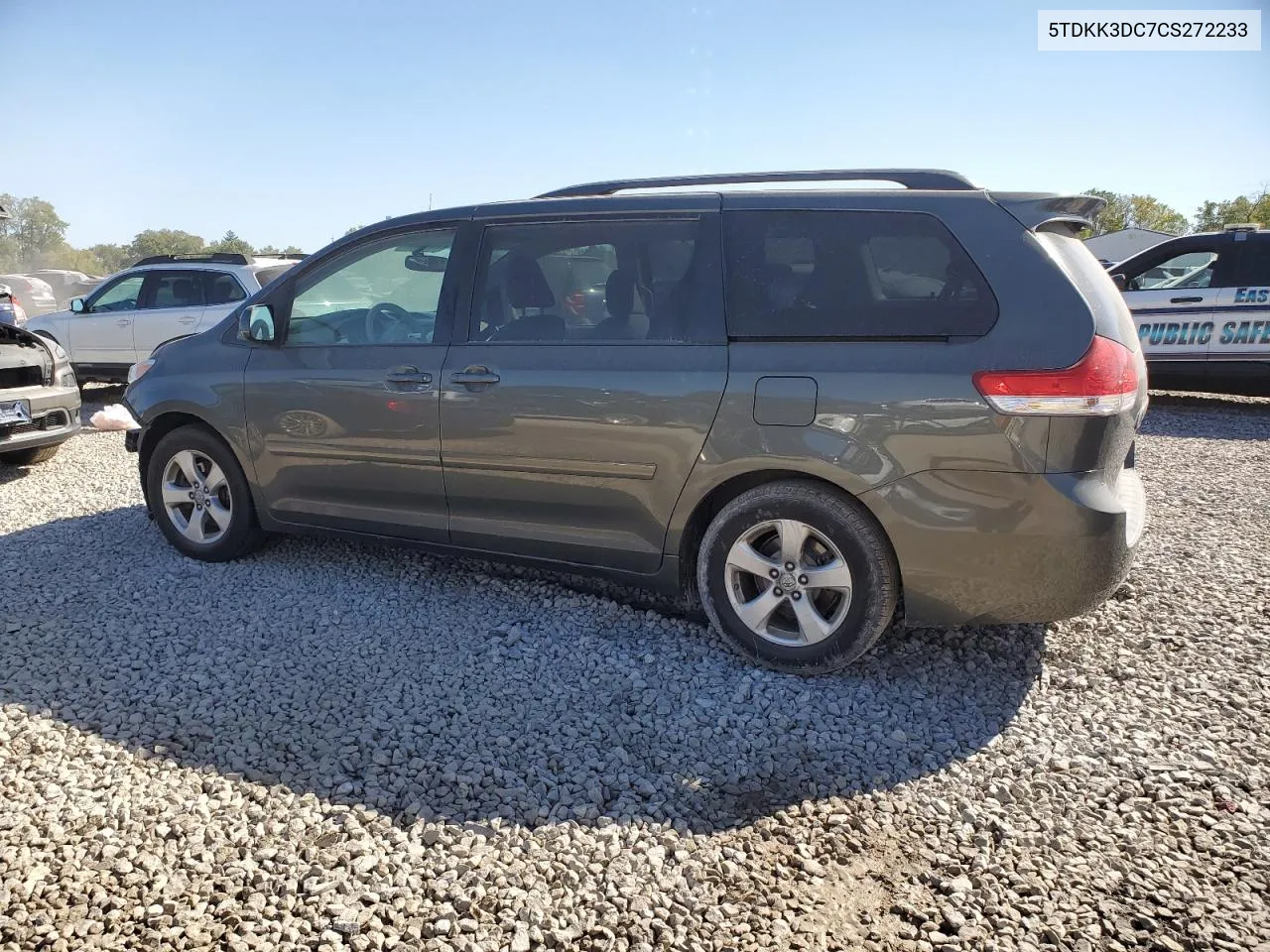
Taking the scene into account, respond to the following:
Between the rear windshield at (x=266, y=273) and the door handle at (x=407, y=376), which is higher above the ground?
the rear windshield at (x=266, y=273)

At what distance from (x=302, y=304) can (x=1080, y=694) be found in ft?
13.2

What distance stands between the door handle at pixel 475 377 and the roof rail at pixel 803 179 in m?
0.91

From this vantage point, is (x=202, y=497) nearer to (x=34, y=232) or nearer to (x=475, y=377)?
(x=475, y=377)

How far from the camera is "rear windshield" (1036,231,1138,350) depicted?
330 centimetres

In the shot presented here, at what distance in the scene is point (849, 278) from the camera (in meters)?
3.55

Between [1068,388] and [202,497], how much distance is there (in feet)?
14.2

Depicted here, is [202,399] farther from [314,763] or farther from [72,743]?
[314,763]

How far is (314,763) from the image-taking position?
305 cm

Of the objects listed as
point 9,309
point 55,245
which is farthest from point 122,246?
point 9,309

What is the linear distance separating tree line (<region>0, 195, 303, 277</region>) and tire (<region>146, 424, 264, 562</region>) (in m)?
69.8

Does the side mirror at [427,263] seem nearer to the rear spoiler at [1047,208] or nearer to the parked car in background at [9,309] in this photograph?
the rear spoiler at [1047,208]

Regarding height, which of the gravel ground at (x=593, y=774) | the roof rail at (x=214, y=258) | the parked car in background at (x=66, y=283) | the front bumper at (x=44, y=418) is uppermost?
the parked car in background at (x=66, y=283)

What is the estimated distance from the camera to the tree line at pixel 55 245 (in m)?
71.6

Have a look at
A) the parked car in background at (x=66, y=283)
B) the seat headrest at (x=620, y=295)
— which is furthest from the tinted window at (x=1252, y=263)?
the parked car in background at (x=66, y=283)
